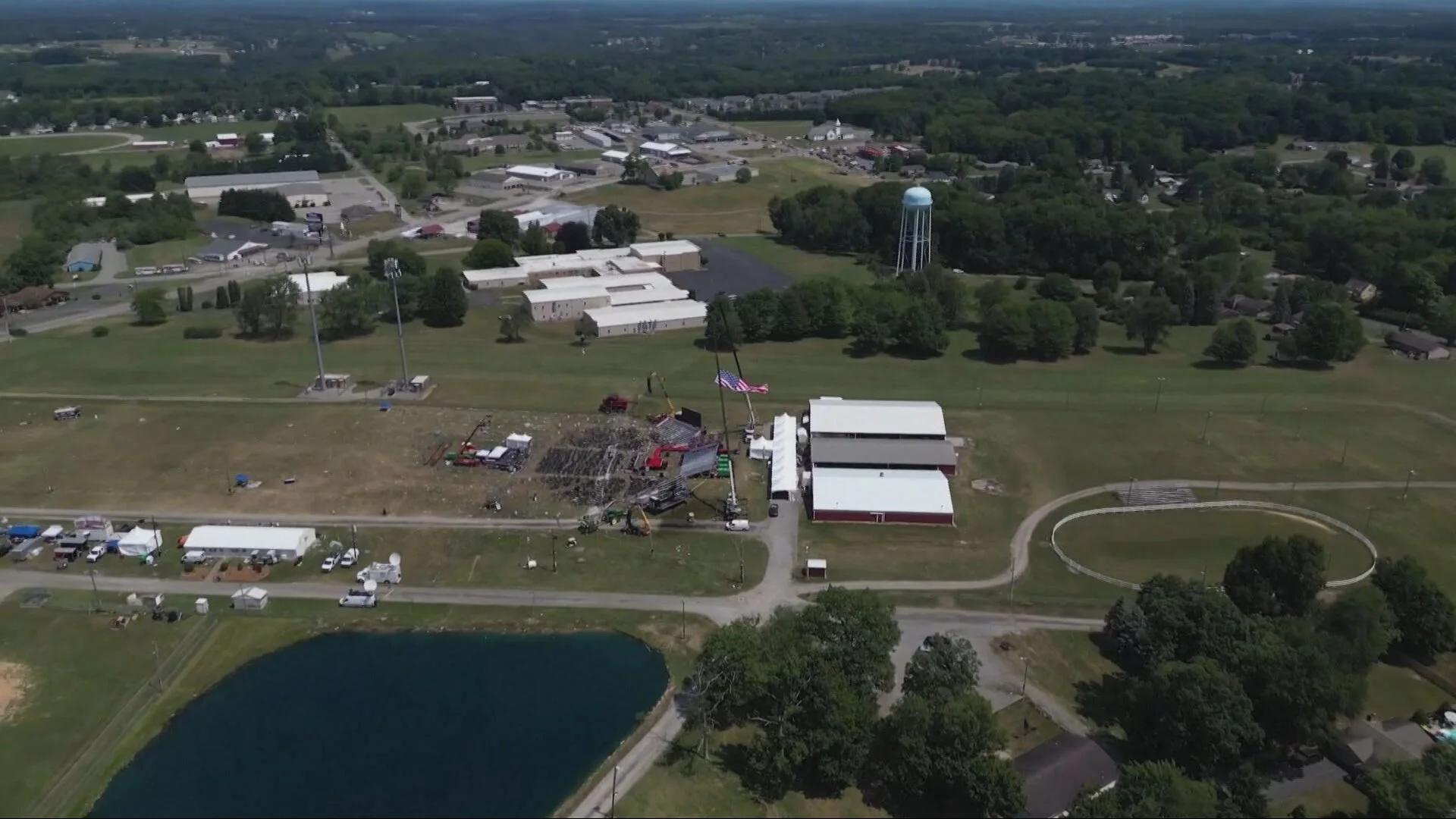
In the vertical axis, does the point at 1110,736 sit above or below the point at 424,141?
below

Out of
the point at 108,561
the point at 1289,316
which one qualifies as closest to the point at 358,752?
the point at 108,561

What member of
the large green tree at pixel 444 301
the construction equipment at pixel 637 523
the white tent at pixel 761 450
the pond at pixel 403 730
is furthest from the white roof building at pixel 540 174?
the pond at pixel 403 730

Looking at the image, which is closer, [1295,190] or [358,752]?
[358,752]

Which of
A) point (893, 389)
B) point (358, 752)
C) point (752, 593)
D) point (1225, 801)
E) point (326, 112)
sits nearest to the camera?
point (1225, 801)

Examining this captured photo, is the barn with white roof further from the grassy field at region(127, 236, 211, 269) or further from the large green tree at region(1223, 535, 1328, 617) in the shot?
the grassy field at region(127, 236, 211, 269)

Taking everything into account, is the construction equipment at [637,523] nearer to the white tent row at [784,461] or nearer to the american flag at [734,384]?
the white tent row at [784,461]

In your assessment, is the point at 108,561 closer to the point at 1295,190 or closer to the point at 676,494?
the point at 676,494

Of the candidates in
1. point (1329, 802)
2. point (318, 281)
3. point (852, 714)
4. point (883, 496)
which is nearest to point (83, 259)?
point (318, 281)
